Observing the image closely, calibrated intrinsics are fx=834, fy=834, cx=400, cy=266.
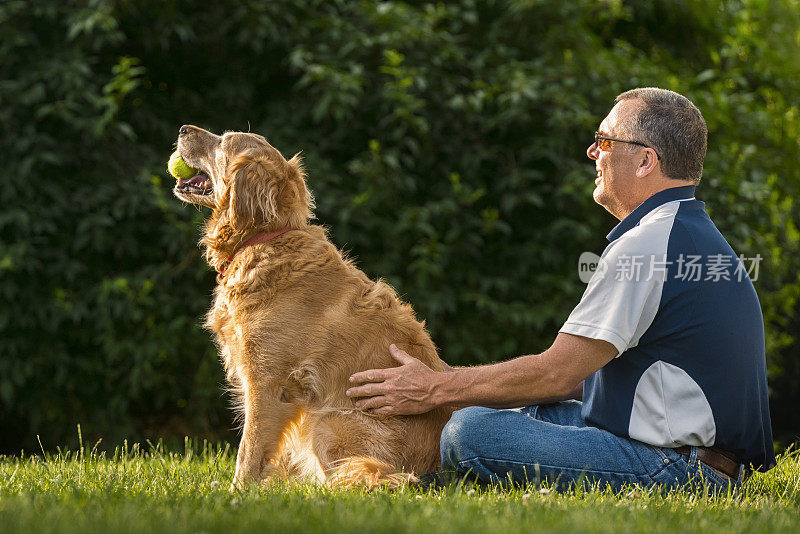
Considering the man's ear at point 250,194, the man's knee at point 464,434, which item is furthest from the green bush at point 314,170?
the man's knee at point 464,434

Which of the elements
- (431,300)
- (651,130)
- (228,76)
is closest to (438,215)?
(431,300)

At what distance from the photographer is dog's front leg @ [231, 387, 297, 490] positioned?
336 cm

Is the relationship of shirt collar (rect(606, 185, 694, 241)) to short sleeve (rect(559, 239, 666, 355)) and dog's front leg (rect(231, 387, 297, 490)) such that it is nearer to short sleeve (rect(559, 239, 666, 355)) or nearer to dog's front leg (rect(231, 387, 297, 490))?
short sleeve (rect(559, 239, 666, 355))

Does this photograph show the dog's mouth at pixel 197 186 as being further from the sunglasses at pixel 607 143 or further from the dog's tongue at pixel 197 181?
the sunglasses at pixel 607 143

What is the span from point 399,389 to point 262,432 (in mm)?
596

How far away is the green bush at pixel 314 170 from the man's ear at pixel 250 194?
1775 mm

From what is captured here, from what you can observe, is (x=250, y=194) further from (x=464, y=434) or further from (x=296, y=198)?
(x=464, y=434)

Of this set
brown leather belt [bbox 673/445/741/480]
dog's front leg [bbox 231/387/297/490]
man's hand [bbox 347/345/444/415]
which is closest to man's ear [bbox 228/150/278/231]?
dog's front leg [bbox 231/387/297/490]

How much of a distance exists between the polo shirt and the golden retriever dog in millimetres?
841

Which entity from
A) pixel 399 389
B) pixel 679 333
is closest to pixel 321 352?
pixel 399 389

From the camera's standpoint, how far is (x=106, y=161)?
224 inches

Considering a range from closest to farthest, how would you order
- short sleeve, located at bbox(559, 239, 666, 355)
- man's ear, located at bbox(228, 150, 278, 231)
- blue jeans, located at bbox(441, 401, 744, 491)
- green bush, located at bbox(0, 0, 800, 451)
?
short sleeve, located at bbox(559, 239, 666, 355), blue jeans, located at bbox(441, 401, 744, 491), man's ear, located at bbox(228, 150, 278, 231), green bush, located at bbox(0, 0, 800, 451)

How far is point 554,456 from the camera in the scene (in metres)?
3.12

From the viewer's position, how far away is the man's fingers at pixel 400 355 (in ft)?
10.9
